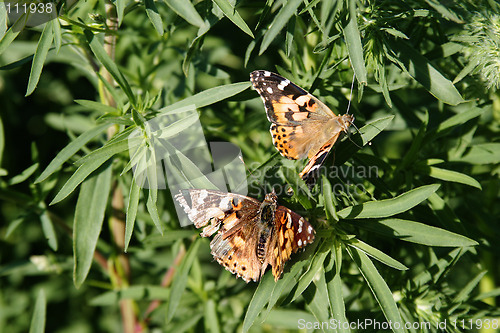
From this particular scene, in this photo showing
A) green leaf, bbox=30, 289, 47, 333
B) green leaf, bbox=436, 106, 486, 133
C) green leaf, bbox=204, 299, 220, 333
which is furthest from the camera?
green leaf, bbox=204, 299, 220, 333

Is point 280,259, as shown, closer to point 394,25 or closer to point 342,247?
point 342,247

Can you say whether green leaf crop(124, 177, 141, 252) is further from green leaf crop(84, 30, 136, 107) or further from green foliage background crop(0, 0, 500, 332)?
green leaf crop(84, 30, 136, 107)

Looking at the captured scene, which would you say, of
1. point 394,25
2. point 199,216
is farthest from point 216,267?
point 394,25

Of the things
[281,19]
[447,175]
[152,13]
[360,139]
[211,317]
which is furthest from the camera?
[211,317]

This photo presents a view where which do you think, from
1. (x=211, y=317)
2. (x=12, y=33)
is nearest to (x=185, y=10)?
(x=12, y=33)

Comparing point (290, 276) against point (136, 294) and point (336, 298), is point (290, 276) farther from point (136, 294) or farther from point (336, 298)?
point (136, 294)

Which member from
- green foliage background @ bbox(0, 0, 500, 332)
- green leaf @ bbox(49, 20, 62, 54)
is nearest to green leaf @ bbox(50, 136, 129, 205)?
green foliage background @ bbox(0, 0, 500, 332)
